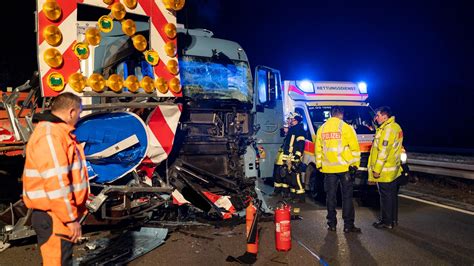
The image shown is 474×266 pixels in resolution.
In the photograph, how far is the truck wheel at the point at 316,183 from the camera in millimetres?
8297

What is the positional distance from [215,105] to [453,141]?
2553 centimetres

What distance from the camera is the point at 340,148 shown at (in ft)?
19.6

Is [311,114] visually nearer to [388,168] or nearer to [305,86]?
[305,86]

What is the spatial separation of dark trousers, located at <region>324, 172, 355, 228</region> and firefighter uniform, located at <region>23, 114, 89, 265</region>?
404 centimetres

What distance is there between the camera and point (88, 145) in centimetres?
410

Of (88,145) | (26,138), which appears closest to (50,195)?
(88,145)

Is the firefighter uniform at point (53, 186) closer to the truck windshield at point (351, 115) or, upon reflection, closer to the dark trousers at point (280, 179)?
the dark trousers at point (280, 179)

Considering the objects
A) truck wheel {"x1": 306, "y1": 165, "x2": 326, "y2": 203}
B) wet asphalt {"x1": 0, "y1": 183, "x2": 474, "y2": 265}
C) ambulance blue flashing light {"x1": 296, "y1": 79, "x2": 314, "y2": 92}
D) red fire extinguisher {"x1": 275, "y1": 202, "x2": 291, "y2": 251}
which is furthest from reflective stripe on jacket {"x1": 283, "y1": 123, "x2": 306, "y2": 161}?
red fire extinguisher {"x1": 275, "y1": 202, "x2": 291, "y2": 251}

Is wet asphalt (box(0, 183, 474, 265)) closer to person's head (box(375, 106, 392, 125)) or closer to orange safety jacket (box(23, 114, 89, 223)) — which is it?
person's head (box(375, 106, 392, 125))

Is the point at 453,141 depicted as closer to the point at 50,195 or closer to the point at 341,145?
the point at 341,145

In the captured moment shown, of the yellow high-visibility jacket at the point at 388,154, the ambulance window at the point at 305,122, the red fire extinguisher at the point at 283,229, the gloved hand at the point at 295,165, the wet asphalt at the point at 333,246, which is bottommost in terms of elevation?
the wet asphalt at the point at 333,246

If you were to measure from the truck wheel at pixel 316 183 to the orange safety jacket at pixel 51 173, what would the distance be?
618 cm

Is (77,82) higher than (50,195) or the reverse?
higher

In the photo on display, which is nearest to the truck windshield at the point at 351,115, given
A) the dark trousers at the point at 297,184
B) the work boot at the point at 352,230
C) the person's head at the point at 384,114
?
the dark trousers at the point at 297,184
